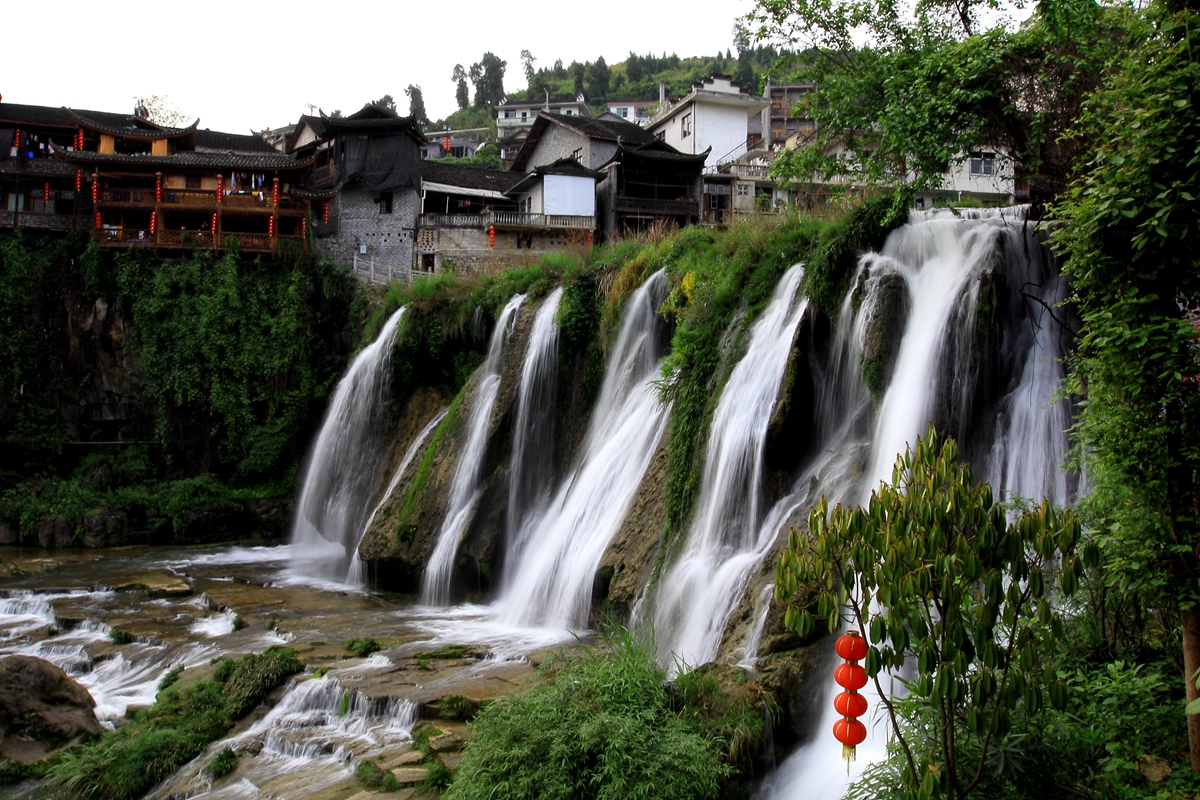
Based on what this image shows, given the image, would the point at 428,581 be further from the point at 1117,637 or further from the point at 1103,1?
the point at 1103,1

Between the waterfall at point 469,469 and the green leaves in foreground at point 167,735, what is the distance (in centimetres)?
424

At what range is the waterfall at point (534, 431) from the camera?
15602 millimetres

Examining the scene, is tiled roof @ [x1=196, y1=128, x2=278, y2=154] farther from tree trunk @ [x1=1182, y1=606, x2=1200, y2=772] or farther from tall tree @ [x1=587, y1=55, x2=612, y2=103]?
tall tree @ [x1=587, y1=55, x2=612, y2=103]

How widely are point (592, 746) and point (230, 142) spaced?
43748 mm

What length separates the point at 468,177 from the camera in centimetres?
4172

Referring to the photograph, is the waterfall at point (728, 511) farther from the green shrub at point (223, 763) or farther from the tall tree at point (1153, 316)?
the green shrub at point (223, 763)

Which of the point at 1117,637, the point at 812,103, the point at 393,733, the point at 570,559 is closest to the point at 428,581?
the point at 570,559

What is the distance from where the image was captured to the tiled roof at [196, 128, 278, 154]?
4262 centimetres

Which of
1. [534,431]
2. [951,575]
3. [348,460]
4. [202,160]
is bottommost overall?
[348,460]

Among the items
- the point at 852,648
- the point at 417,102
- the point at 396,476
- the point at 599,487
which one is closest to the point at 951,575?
the point at 852,648

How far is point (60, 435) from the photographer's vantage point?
2836cm

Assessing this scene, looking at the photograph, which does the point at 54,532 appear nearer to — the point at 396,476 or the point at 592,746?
the point at 396,476

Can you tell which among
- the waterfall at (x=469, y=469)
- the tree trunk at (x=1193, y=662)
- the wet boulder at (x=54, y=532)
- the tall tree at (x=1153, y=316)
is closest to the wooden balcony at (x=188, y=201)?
the wet boulder at (x=54, y=532)

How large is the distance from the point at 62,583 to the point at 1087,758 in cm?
1938
